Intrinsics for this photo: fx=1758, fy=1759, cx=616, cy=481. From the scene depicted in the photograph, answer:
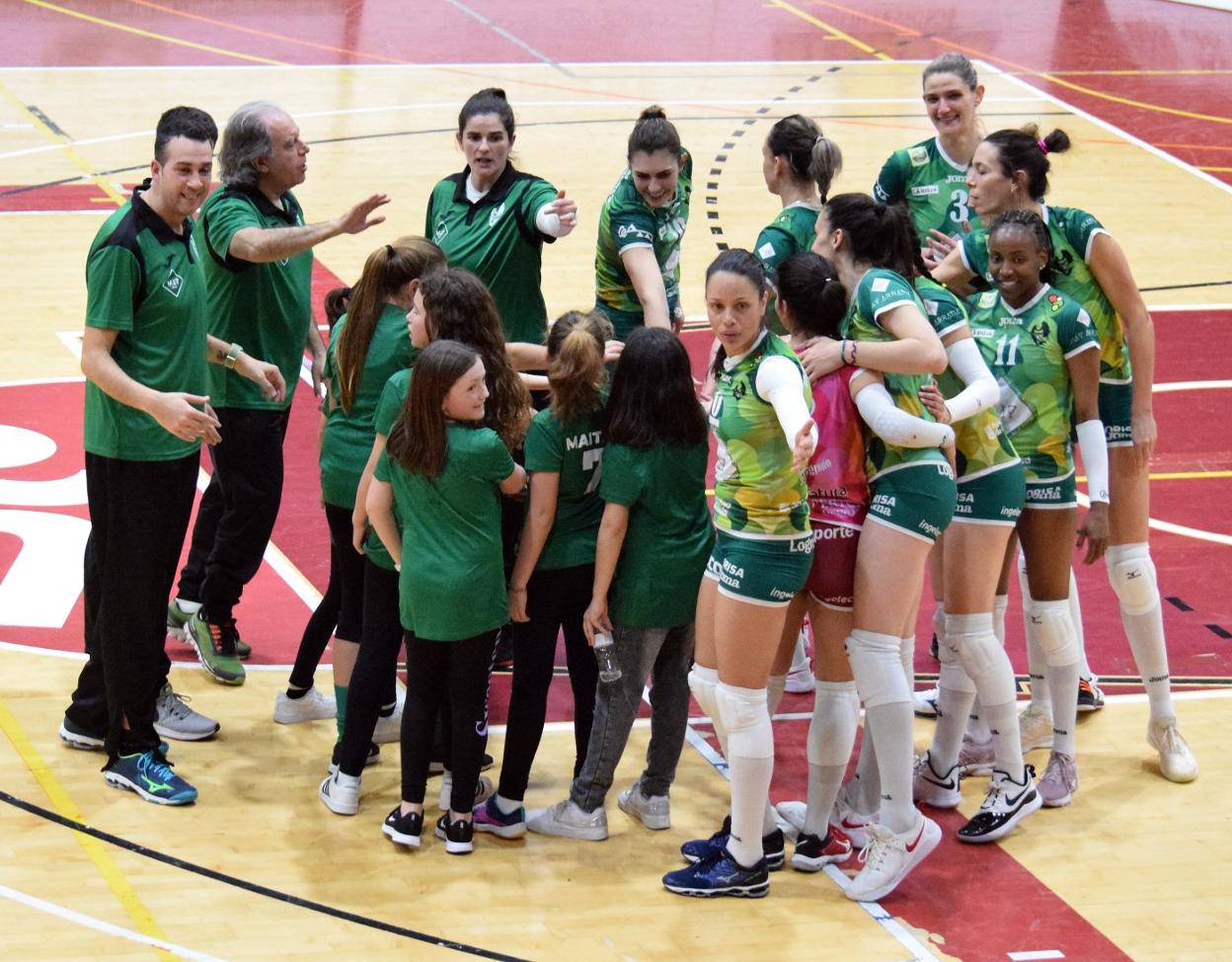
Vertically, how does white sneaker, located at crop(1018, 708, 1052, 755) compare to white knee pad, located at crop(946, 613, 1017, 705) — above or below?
below

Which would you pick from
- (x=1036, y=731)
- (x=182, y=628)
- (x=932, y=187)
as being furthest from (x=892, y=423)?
(x=182, y=628)

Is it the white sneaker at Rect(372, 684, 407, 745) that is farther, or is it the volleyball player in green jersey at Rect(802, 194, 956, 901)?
the white sneaker at Rect(372, 684, 407, 745)

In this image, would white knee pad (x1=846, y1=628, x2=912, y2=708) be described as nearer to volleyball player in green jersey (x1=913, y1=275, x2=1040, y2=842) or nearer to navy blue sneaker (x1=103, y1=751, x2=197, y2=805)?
volleyball player in green jersey (x1=913, y1=275, x2=1040, y2=842)

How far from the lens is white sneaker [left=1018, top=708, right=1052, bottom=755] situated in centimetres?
671

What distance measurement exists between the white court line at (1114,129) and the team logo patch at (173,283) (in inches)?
452

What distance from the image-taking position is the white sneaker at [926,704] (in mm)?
6949

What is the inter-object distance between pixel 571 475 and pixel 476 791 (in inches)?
44.6

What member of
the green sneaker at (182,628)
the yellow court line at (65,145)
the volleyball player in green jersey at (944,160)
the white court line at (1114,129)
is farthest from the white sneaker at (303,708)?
the white court line at (1114,129)

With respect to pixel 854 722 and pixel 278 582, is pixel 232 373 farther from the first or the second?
pixel 854 722

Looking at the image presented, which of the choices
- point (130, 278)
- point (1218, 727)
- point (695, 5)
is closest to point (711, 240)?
point (1218, 727)

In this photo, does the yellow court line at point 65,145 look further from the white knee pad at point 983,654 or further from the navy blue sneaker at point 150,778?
the white knee pad at point 983,654

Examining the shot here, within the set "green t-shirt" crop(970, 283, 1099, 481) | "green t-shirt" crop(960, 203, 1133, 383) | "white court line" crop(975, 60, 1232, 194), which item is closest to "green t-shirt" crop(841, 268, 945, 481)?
"green t-shirt" crop(970, 283, 1099, 481)

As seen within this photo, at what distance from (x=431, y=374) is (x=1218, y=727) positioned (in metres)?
3.47

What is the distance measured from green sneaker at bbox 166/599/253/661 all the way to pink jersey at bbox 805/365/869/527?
2771mm
